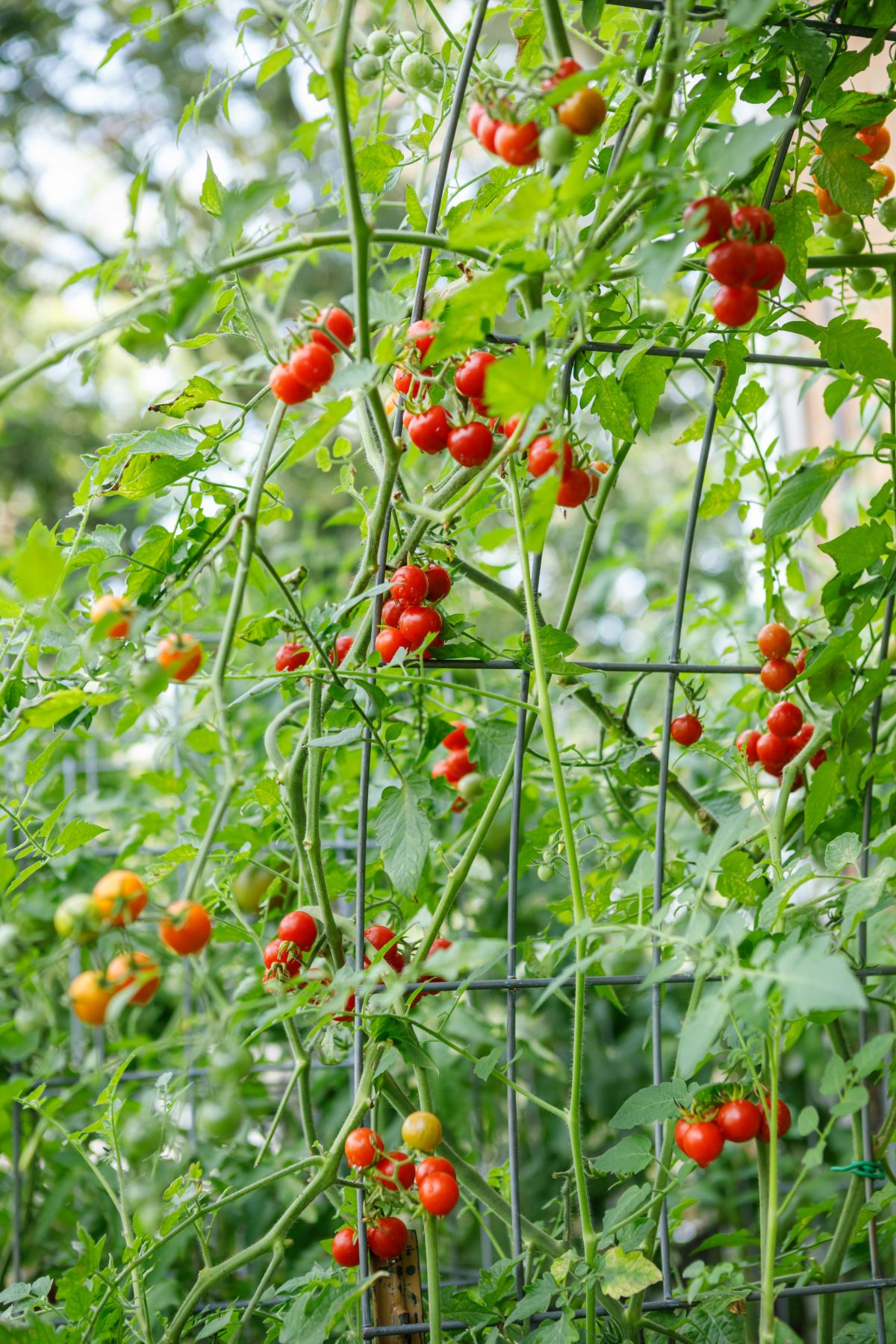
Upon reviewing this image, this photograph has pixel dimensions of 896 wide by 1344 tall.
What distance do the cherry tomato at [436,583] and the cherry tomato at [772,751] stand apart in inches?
15.2

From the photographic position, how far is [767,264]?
735 mm

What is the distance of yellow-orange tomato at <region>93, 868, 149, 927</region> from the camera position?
22.3 inches

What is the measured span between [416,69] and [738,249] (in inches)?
16.0

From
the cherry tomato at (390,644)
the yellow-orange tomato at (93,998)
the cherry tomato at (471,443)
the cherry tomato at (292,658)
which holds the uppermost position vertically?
the cherry tomato at (471,443)

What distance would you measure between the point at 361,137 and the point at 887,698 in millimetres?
873

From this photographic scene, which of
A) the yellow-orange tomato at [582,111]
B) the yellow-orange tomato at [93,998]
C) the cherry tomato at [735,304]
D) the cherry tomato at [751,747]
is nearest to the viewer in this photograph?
the yellow-orange tomato at [93,998]

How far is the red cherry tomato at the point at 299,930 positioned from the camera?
90cm

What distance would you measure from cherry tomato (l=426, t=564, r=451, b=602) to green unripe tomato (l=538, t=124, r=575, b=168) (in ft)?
1.16

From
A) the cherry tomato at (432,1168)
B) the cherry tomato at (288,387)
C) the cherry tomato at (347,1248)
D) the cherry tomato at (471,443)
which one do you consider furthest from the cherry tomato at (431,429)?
the cherry tomato at (347,1248)

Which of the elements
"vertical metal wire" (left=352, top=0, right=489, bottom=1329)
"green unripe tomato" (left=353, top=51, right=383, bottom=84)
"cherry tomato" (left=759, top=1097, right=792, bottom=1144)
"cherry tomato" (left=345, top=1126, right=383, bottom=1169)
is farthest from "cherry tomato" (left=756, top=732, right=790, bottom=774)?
"green unripe tomato" (left=353, top=51, right=383, bottom=84)

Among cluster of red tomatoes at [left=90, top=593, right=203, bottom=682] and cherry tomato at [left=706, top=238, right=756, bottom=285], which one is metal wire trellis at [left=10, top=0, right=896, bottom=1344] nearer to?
cherry tomato at [left=706, top=238, right=756, bottom=285]

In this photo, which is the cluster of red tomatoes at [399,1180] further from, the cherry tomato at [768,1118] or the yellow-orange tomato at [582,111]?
the yellow-orange tomato at [582,111]

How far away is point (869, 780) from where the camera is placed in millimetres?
1021

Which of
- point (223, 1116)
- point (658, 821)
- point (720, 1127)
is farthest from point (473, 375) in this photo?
point (720, 1127)
